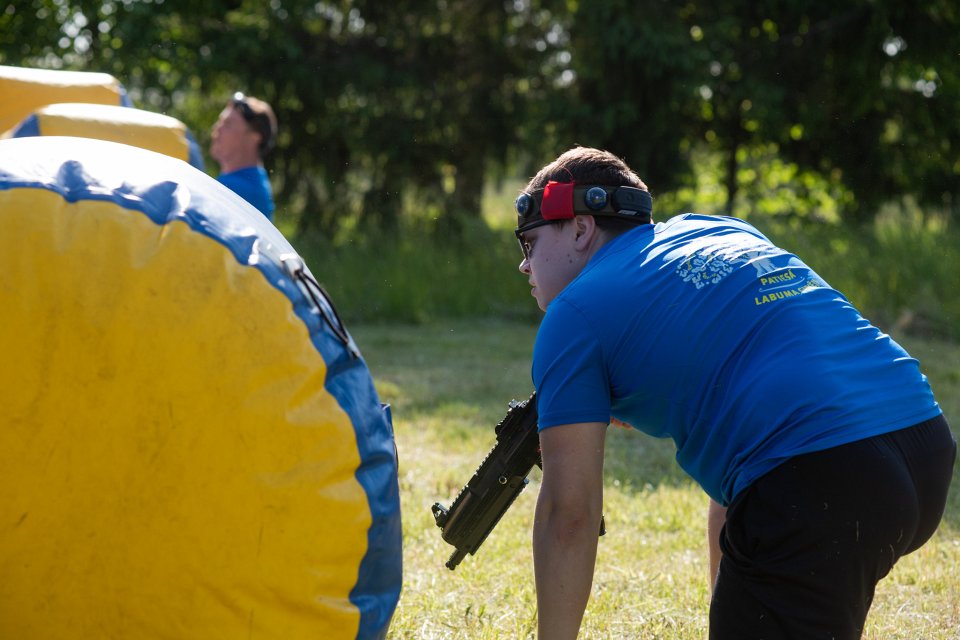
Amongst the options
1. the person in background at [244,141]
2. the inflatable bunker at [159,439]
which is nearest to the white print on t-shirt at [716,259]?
the inflatable bunker at [159,439]

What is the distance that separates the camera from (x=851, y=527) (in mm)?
2504

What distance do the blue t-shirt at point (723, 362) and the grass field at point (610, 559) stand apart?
151 cm

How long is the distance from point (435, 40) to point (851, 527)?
13441 millimetres

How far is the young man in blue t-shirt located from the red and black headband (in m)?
0.17

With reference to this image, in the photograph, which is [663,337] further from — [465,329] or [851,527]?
[465,329]

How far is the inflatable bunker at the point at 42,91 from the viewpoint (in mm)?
6691

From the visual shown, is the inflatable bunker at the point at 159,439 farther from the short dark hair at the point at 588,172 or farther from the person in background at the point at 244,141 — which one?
the person in background at the point at 244,141

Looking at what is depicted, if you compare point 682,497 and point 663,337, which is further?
point 682,497

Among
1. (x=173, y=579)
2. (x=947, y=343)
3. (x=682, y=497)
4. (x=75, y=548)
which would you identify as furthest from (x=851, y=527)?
(x=947, y=343)

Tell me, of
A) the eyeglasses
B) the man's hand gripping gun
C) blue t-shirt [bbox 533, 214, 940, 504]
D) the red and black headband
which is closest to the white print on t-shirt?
blue t-shirt [bbox 533, 214, 940, 504]

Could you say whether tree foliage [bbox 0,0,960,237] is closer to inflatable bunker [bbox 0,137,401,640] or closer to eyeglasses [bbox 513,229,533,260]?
eyeglasses [bbox 513,229,533,260]

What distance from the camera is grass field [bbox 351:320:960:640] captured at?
3980 millimetres

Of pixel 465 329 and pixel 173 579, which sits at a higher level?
pixel 173 579

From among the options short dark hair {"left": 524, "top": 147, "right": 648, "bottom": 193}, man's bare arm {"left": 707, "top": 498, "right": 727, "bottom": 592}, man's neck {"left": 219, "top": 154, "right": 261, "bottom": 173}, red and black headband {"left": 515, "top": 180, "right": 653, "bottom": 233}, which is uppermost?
short dark hair {"left": 524, "top": 147, "right": 648, "bottom": 193}
